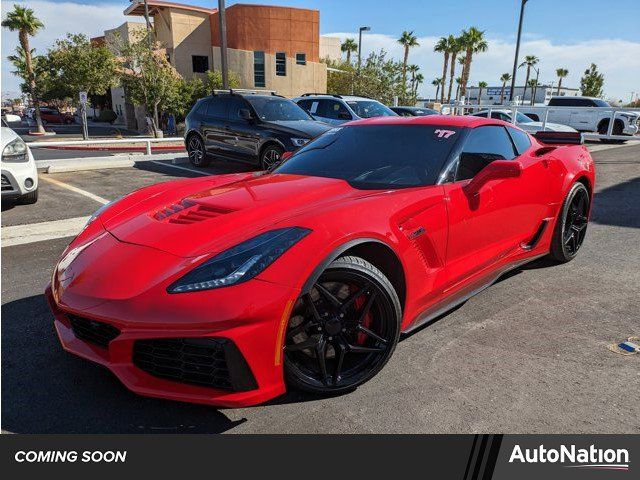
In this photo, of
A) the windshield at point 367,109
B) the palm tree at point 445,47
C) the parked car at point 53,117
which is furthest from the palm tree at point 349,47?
the windshield at point 367,109

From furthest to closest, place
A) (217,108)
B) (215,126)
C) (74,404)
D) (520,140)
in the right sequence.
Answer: (217,108), (215,126), (520,140), (74,404)

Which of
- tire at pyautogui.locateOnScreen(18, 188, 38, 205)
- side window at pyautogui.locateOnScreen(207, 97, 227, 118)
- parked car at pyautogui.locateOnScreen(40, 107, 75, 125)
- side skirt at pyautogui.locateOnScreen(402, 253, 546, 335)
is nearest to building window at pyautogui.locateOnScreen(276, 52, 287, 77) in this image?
parked car at pyautogui.locateOnScreen(40, 107, 75, 125)

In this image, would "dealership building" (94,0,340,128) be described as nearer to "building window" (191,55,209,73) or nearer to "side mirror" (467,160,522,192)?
"building window" (191,55,209,73)

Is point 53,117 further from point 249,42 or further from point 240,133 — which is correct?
point 240,133

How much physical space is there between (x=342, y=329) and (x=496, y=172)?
1.53 metres

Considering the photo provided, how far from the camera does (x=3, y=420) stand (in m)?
2.17

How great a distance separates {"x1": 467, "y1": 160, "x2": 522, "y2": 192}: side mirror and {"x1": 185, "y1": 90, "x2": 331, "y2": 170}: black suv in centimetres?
556

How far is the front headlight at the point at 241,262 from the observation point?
2023 millimetres

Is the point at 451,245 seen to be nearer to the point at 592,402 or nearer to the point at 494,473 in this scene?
the point at 592,402

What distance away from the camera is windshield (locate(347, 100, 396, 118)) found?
451 inches

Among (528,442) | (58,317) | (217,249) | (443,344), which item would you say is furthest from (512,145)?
(58,317)

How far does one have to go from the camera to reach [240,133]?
30.6 ft

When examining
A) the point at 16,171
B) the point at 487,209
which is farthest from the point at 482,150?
the point at 16,171

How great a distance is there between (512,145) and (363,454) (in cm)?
284
